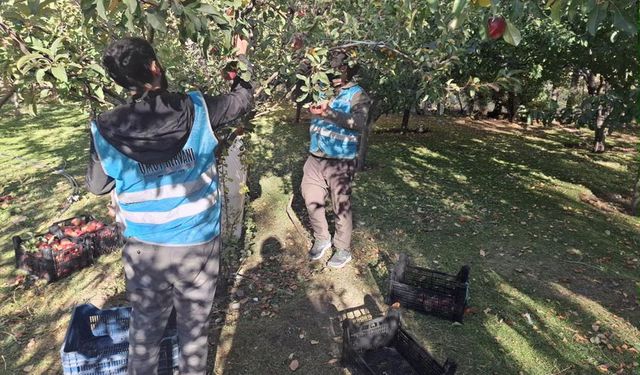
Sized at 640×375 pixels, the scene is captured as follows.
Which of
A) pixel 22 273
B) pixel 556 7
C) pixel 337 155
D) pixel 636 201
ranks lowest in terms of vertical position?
pixel 22 273

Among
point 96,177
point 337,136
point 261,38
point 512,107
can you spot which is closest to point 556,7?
point 261,38

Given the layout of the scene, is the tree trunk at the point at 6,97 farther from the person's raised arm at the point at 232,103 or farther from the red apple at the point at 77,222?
the red apple at the point at 77,222

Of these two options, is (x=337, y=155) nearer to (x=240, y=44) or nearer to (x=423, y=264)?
(x=423, y=264)

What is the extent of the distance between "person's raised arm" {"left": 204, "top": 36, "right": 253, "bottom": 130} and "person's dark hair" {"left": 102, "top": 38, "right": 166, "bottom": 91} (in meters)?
0.38

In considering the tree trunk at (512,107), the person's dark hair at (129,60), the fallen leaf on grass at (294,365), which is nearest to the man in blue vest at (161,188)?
the person's dark hair at (129,60)

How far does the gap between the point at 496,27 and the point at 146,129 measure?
1825mm

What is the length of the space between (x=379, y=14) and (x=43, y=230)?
4698 mm

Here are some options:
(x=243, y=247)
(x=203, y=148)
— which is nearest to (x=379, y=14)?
(x=203, y=148)

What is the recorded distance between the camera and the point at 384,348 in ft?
12.0

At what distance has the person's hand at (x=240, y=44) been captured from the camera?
2789 mm

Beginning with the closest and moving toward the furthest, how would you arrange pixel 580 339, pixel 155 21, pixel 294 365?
pixel 155 21
pixel 294 365
pixel 580 339

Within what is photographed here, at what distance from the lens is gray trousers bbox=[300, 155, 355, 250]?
15.2 ft

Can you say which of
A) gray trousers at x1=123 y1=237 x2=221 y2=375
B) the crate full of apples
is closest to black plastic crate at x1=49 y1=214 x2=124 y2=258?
the crate full of apples

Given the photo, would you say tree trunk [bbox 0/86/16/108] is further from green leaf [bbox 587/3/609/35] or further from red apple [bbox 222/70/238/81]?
green leaf [bbox 587/3/609/35]
